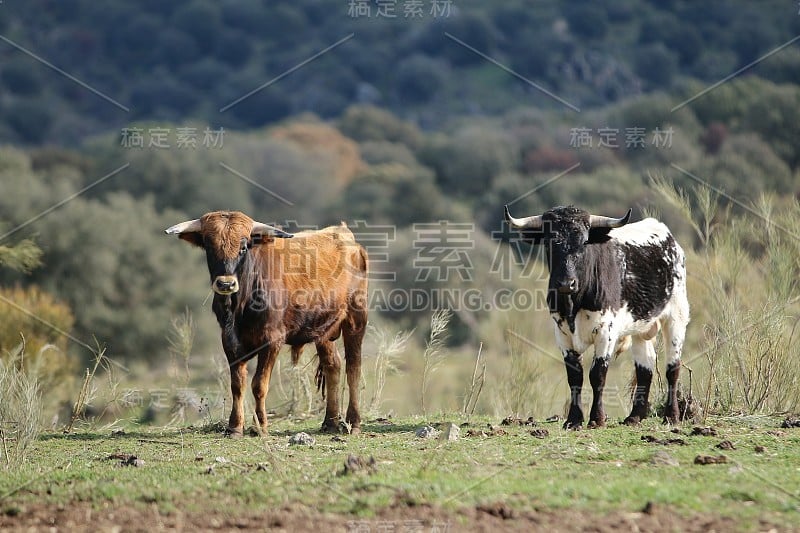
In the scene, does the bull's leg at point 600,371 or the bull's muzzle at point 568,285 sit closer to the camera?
the bull's muzzle at point 568,285

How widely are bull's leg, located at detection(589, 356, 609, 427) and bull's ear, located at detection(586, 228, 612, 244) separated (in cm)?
124

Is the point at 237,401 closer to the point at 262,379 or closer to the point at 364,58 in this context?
the point at 262,379

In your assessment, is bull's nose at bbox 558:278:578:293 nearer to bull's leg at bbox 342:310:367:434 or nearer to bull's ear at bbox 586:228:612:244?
bull's ear at bbox 586:228:612:244

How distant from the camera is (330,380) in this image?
1187cm

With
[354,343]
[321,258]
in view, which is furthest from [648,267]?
[321,258]

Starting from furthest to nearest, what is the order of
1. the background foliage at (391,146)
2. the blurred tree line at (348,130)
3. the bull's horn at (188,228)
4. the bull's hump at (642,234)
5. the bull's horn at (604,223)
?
the blurred tree line at (348,130) → the background foliage at (391,146) → the bull's hump at (642,234) → the bull's horn at (188,228) → the bull's horn at (604,223)

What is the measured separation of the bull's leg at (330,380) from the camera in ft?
38.1

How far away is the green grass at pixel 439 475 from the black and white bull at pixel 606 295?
73 cm

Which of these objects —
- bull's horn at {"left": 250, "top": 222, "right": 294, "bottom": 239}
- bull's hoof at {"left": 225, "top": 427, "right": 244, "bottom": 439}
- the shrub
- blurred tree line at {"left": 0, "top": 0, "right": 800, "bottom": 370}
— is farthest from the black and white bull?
blurred tree line at {"left": 0, "top": 0, "right": 800, "bottom": 370}

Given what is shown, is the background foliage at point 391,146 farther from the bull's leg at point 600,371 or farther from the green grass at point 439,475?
the green grass at point 439,475

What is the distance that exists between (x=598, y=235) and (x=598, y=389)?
1.61 m

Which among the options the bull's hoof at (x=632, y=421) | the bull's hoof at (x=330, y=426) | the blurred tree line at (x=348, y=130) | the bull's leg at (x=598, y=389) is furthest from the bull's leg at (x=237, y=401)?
the blurred tree line at (x=348, y=130)

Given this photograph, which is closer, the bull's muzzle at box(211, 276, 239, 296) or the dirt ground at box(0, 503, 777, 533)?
the dirt ground at box(0, 503, 777, 533)

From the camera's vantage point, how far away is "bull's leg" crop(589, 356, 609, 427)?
10.8 metres
